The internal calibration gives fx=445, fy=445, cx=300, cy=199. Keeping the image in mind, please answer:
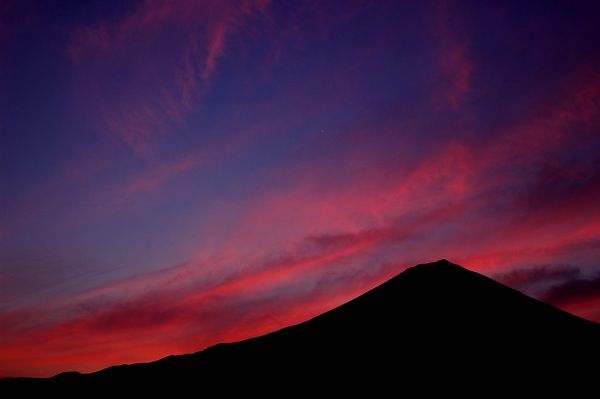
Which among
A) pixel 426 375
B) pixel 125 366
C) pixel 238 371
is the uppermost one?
pixel 125 366

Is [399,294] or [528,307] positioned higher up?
[399,294]

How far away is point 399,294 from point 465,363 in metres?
2.15

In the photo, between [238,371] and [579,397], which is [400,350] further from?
[238,371]

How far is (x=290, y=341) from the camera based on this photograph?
793 cm

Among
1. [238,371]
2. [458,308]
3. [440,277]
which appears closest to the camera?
[458,308]

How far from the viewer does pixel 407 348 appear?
6.33 meters

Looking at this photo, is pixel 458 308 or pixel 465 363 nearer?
pixel 465 363

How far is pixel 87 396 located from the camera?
301 inches

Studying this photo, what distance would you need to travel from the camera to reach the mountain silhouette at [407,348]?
5723mm

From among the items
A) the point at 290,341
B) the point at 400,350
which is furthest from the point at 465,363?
the point at 290,341

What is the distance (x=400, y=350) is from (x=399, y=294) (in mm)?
1564

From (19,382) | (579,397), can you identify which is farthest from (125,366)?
(579,397)

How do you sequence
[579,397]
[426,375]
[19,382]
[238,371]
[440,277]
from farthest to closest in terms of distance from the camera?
[19,382]
[440,277]
[238,371]
[426,375]
[579,397]

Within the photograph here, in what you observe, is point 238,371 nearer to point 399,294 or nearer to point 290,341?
point 290,341
